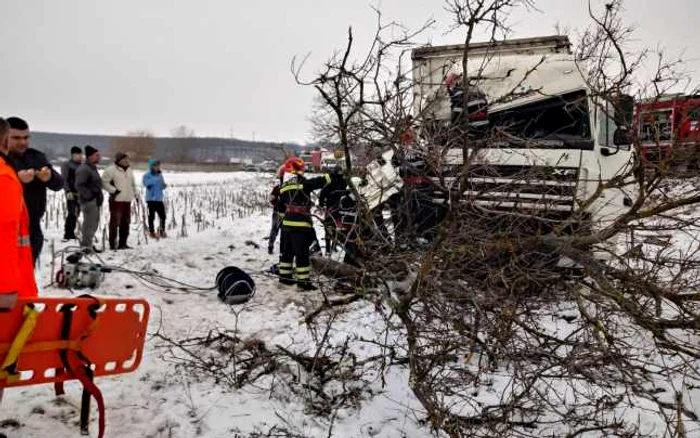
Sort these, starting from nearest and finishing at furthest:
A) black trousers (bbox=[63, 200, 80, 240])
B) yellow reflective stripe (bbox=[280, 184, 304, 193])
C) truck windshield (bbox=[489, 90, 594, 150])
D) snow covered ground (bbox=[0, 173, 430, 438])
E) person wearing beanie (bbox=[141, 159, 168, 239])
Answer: snow covered ground (bbox=[0, 173, 430, 438])
truck windshield (bbox=[489, 90, 594, 150])
yellow reflective stripe (bbox=[280, 184, 304, 193])
black trousers (bbox=[63, 200, 80, 240])
person wearing beanie (bbox=[141, 159, 168, 239])

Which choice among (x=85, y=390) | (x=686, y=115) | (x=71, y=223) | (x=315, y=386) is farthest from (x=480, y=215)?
(x=71, y=223)

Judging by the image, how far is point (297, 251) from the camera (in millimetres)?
5613

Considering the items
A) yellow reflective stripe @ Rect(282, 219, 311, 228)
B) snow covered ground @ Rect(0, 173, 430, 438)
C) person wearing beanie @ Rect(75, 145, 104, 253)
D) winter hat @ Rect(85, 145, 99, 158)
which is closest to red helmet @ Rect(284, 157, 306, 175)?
yellow reflective stripe @ Rect(282, 219, 311, 228)

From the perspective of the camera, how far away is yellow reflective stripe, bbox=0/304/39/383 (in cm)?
222

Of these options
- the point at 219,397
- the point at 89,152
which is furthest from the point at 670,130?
the point at 89,152

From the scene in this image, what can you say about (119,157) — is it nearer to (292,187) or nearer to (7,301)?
(292,187)

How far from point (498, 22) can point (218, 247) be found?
20.4 ft

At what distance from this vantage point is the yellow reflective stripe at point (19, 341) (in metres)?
2.22

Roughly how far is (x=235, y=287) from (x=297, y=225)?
103 centimetres

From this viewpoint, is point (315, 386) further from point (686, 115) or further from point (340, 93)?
point (686, 115)

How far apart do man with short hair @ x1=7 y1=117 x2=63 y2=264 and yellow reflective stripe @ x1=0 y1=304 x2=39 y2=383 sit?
1933mm

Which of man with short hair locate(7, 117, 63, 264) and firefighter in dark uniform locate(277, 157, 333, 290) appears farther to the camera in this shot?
firefighter in dark uniform locate(277, 157, 333, 290)

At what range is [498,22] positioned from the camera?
2684 mm

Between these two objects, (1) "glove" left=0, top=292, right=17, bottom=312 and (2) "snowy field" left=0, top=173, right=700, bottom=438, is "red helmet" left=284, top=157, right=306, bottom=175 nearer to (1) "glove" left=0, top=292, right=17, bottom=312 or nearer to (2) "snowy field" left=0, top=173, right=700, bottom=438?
(2) "snowy field" left=0, top=173, right=700, bottom=438
